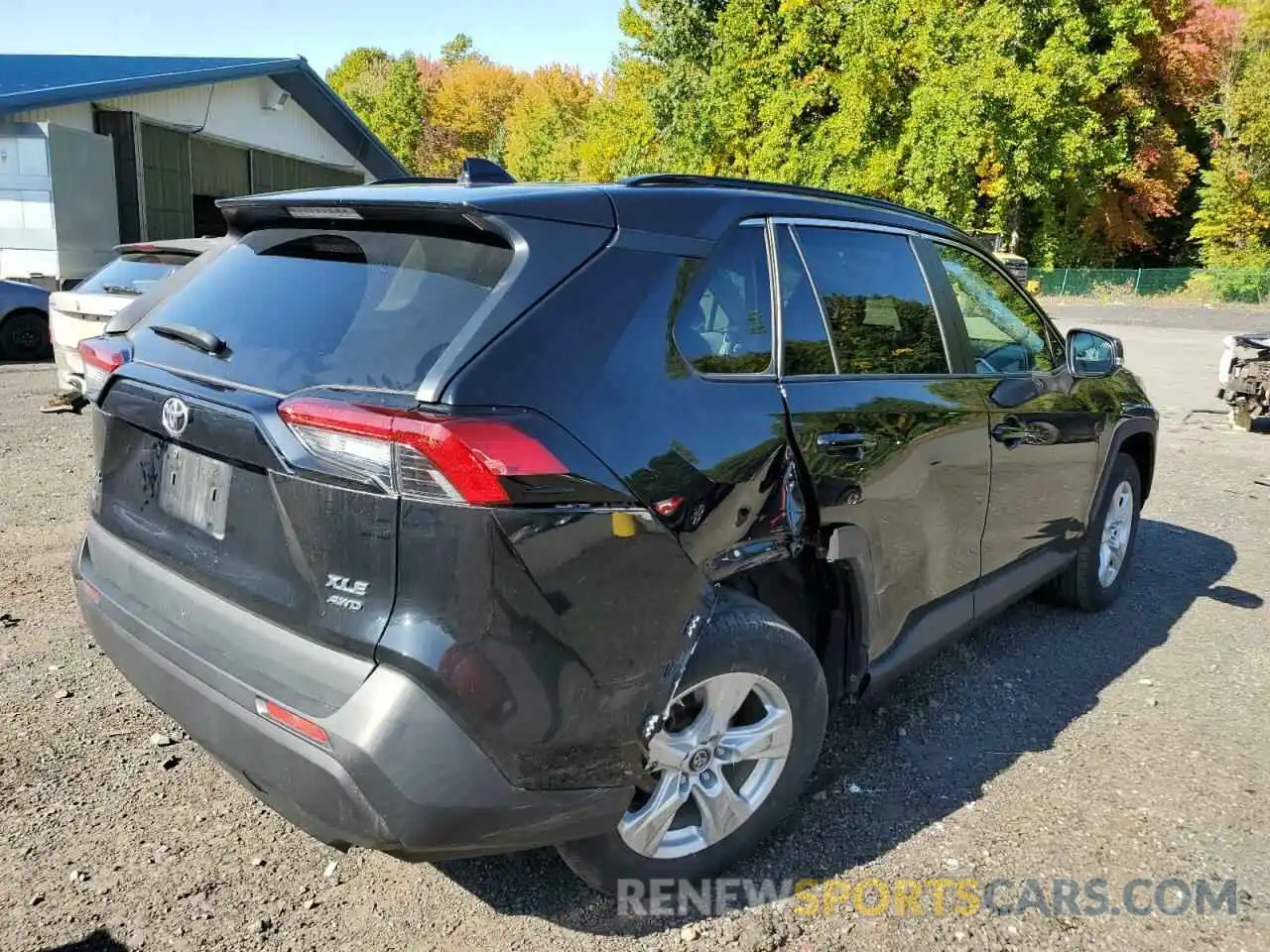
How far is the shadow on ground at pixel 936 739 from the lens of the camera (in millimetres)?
2676

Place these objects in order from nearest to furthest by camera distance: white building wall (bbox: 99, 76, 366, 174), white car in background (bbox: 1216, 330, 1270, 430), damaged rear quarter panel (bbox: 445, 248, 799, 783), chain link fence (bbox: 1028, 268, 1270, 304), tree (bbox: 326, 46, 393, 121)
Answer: damaged rear quarter panel (bbox: 445, 248, 799, 783) → white car in background (bbox: 1216, 330, 1270, 430) → white building wall (bbox: 99, 76, 366, 174) → chain link fence (bbox: 1028, 268, 1270, 304) → tree (bbox: 326, 46, 393, 121)

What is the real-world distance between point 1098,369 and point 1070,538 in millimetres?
793

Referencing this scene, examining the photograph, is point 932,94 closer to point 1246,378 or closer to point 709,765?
point 1246,378

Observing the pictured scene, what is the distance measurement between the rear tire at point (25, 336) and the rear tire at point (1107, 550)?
13.1m

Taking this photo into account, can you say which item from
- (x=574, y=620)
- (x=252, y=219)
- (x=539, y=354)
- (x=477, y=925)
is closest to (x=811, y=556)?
(x=574, y=620)

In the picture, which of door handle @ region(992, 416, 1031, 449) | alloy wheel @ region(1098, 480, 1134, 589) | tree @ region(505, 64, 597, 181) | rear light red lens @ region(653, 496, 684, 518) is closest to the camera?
rear light red lens @ region(653, 496, 684, 518)

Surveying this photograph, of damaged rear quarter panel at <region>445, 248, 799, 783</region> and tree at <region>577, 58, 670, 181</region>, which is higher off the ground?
tree at <region>577, 58, 670, 181</region>

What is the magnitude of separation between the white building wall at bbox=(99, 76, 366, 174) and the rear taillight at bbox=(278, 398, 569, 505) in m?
18.1

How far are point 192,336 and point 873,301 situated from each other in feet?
6.95

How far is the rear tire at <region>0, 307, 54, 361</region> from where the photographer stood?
12.7 meters

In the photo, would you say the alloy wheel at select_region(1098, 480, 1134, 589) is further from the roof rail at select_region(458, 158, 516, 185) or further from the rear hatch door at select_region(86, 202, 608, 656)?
the rear hatch door at select_region(86, 202, 608, 656)

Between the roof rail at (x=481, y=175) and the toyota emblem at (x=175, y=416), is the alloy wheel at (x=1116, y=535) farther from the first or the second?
the toyota emblem at (x=175, y=416)

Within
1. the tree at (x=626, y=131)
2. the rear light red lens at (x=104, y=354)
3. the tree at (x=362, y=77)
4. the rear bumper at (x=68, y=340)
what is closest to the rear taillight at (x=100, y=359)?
the rear light red lens at (x=104, y=354)

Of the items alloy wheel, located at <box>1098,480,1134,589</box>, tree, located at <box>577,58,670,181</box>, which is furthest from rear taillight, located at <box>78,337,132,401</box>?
tree, located at <box>577,58,670,181</box>
